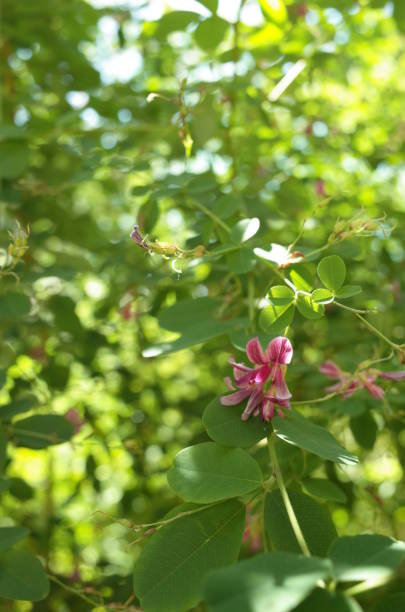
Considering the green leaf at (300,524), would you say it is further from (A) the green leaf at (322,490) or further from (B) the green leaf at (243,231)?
(B) the green leaf at (243,231)

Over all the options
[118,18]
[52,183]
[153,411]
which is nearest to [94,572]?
[153,411]

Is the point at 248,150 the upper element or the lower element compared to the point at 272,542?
lower

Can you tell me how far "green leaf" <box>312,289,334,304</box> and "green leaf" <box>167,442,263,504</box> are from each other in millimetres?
→ 177

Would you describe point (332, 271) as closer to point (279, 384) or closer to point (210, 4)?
point (279, 384)

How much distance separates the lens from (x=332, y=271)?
72 centimetres

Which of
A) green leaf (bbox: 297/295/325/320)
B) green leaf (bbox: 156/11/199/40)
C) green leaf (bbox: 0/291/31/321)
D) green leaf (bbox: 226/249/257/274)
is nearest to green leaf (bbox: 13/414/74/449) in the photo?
green leaf (bbox: 0/291/31/321)

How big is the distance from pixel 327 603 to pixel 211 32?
3.60 ft

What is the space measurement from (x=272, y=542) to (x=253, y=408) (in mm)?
141

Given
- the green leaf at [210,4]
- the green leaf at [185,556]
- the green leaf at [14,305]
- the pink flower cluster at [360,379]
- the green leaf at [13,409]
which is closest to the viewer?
the green leaf at [185,556]

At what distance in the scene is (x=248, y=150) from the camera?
1657 mm

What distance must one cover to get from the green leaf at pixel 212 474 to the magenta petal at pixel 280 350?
0.10 metres

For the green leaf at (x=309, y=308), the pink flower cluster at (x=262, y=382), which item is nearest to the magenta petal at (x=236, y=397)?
the pink flower cluster at (x=262, y=382)

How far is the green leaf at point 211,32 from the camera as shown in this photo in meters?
1.28

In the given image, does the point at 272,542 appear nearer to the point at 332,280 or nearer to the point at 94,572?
the point at 332,280
